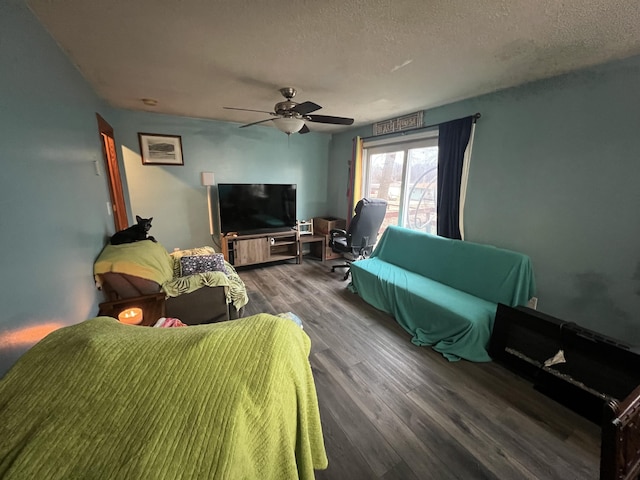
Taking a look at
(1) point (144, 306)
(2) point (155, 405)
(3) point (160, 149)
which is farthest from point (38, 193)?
(3) point (160, 149)

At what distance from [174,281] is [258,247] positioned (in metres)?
1.79

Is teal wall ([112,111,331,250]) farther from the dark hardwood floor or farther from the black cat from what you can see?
the dark hardwood floor

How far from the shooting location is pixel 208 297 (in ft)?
7.60

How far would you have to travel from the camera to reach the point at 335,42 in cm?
156

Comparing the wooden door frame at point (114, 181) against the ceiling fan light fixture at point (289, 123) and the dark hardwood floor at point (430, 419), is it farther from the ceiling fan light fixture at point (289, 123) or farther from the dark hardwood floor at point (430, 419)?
the dark hardwood floor at point (430, 419)

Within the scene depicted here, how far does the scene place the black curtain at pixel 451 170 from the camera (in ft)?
8.87

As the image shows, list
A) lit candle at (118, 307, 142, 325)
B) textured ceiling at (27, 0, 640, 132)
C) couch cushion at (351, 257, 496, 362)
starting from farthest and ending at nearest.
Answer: couch cushion at (351, 257, 496, 362) → lit candle at (118, 307, 142, 325) → textured ceiling at (27, 0, 640, 132)

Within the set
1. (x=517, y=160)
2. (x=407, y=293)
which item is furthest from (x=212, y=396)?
(x=517, y=160)

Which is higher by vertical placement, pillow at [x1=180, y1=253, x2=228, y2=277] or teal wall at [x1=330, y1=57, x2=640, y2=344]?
teal wall at [x1=330, y1=57, x2=640, y2=344]

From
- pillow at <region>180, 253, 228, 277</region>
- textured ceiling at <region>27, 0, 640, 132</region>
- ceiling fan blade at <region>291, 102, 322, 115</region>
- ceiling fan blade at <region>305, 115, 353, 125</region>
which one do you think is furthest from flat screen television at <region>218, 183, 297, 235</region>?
ceiling fan blade at <region>291, 102, 322, 115</region>

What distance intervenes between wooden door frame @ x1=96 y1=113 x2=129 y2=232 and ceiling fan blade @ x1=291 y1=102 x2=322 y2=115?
6.99 feet

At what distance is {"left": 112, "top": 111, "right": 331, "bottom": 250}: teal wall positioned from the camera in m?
A: 3.46

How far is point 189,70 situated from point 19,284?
184cm

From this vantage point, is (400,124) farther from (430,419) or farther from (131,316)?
(131,316)
